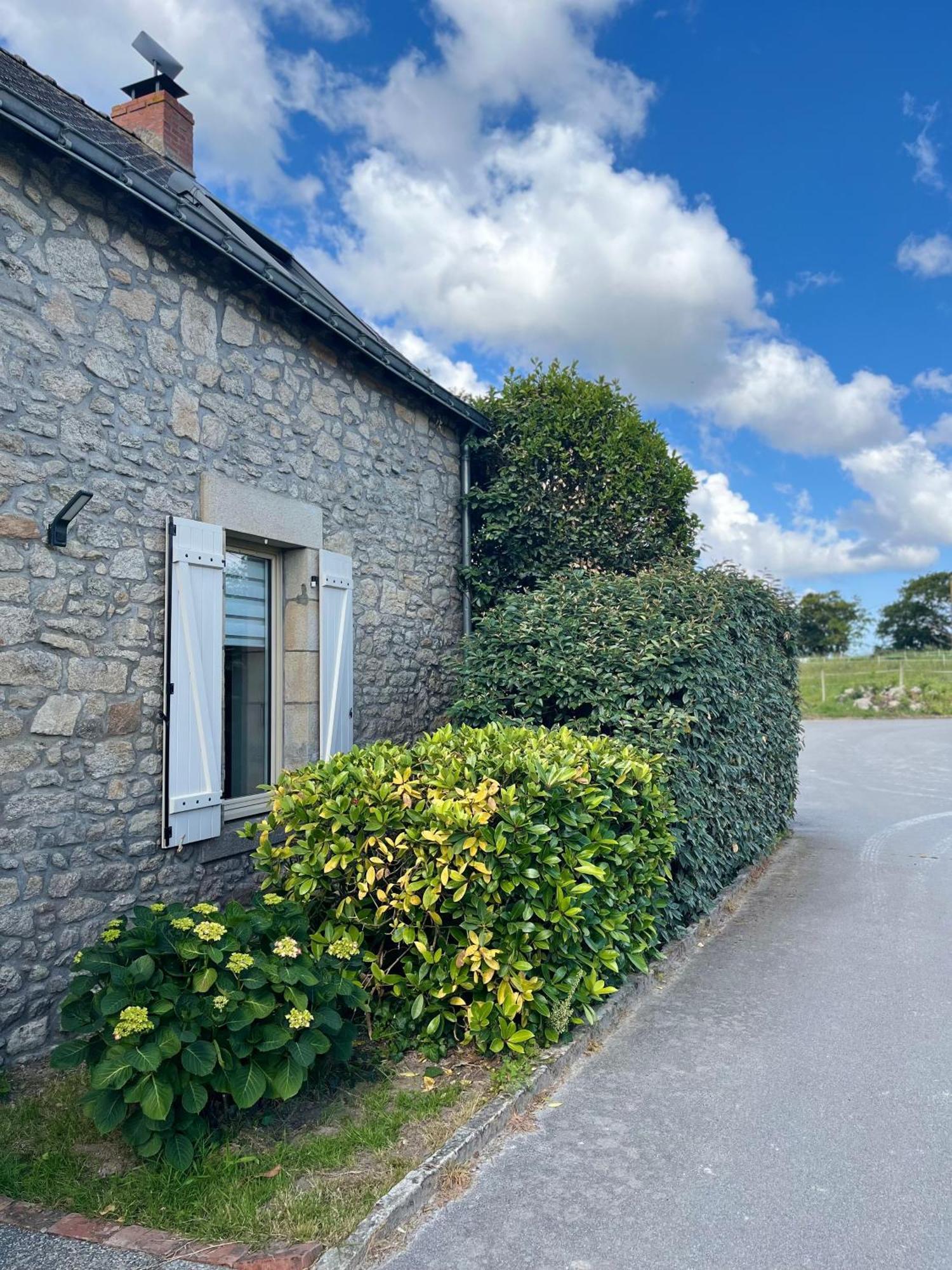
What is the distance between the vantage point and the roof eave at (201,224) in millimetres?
3777

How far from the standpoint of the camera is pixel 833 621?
53.9 metres

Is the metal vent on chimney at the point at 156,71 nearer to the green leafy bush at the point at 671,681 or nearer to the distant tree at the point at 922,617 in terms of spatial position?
the green leafy bush at the point at 671,681

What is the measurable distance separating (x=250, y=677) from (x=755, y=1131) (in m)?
3.92

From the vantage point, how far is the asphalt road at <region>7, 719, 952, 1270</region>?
2.55m

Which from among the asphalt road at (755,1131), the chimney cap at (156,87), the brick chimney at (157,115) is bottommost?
the asphalt road at (755,1131)

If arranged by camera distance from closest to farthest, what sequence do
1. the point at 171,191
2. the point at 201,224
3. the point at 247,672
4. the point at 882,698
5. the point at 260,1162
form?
the point at 260,1162 < the point at 171,191 < the point at 201,224 < the point at 247,672 < the point at 882,698

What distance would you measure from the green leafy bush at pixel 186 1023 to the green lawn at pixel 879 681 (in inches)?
851

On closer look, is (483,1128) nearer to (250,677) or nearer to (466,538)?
(250,677)

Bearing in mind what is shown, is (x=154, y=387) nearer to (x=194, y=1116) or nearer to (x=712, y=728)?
(x=194, y=1116)

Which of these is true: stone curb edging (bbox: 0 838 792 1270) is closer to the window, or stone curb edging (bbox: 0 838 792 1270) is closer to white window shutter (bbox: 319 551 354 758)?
the window

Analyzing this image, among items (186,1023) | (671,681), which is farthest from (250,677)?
(186,1023)

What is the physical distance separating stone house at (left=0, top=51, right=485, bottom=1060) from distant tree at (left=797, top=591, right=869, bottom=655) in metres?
49.6

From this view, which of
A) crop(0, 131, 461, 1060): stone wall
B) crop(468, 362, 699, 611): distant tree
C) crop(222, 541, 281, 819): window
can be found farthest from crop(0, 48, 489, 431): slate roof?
crop(222, 541, 281, 819): window

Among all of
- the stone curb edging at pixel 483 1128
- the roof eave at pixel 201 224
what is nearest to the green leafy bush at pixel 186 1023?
the stone curb edging at pixel 483 1128
